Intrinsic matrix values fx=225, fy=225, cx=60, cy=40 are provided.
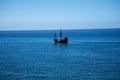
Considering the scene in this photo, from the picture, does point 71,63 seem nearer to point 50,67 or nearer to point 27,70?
point 50,67

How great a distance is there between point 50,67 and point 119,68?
44.9 feet

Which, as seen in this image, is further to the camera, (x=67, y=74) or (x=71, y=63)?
(x=71, y=63)

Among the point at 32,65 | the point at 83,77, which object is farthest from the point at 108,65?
the point at 32,65

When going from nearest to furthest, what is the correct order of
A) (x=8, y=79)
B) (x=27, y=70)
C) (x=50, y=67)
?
(x=8, y=79) → (x=27, y=70) → (x=50, y=67)

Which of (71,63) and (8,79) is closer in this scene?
(8,79)

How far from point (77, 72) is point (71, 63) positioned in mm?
8835

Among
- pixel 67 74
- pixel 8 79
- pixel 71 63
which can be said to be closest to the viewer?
pixel 8 79

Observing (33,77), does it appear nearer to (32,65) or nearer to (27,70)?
(27,70)

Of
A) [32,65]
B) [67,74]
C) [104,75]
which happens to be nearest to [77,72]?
[67,74]

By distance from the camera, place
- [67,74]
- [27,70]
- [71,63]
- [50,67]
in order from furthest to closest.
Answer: [71,63] < [50,67] < [27,70] < [67,74]

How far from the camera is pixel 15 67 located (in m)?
46.1

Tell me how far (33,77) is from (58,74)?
15.2 feet

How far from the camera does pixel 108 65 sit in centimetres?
4672

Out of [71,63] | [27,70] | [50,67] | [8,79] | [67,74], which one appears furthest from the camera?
[71,63]
